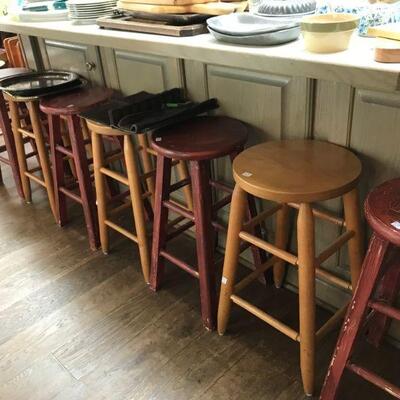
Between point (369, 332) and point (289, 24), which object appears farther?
point (369, 332)

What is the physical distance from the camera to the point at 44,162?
2334 mm

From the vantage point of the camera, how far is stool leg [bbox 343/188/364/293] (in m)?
1.32

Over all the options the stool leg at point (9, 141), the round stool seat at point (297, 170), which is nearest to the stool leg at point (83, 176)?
the stool leg at point (9, 141)

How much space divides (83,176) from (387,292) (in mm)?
1384

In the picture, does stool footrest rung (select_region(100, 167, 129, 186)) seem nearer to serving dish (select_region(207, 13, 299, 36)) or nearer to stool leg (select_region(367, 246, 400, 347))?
serving dish (select_region(207, 13, 299, 36))

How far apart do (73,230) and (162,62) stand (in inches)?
41.3

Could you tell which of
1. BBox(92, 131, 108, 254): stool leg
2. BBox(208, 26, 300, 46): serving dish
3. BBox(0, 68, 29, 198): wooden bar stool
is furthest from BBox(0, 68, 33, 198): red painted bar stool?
BBox(208, 26, 300, 46): serving dish

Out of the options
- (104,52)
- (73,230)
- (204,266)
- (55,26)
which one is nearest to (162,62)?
(104,52)

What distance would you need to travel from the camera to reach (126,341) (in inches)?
65.7

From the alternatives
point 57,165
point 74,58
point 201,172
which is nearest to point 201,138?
point 201,172

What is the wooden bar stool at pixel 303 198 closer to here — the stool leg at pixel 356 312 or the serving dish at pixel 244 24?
the stool leg at pixel 356 312

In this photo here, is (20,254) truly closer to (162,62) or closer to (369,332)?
(162,62)

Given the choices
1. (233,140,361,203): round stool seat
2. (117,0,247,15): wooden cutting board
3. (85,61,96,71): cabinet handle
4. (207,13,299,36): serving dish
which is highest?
(117,0,247,15): wooden cutting board

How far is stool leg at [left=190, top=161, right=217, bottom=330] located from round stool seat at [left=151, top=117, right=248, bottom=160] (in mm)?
48
